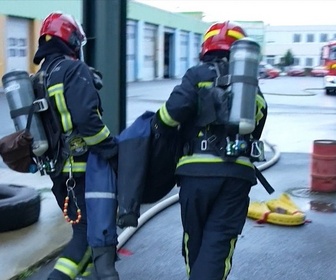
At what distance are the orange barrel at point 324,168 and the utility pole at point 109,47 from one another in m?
3.12

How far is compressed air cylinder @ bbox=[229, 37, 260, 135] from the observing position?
3.99m

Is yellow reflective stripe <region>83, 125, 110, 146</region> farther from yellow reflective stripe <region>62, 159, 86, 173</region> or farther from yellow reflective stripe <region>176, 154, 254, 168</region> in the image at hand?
yellow reflective stripe <region>176, 154, 254, 168</region>

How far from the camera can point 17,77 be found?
443 centimetres

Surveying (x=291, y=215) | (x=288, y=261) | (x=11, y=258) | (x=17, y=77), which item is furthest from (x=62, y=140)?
(x=291, y=215)

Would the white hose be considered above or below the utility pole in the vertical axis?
below

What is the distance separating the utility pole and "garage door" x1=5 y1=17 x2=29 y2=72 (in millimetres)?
29040

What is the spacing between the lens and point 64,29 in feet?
14.8

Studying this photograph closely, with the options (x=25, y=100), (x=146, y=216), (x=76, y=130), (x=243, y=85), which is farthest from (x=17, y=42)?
(x=243, y=85)

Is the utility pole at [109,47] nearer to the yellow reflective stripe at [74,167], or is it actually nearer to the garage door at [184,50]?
the yellow reflective stripe at [74,167]

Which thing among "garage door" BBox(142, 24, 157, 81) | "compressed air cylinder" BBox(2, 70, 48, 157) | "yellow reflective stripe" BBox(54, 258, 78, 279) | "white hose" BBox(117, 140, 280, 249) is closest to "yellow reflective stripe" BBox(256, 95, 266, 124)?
"compressed air cylinder" BBox(2, 70, 48, 157)

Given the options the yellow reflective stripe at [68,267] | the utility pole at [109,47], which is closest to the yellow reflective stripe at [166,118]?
the yellow reflective stripe at [68,267]

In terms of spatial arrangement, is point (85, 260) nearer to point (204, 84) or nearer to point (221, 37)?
point (204, 84)

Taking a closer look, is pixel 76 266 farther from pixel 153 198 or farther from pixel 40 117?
pixel 40 117

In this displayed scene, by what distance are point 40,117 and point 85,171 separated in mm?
464
